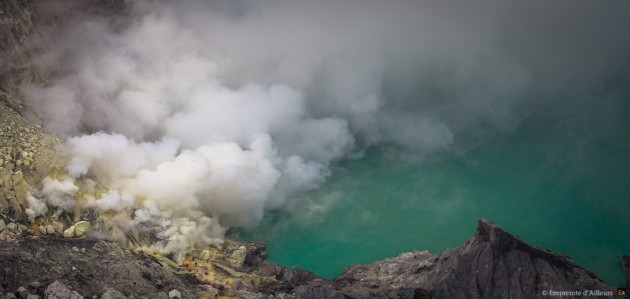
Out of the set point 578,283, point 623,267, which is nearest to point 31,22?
point 578,283

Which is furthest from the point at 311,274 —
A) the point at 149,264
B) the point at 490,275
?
the point at 490,275

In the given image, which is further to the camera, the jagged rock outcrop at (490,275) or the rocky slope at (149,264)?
the jagged rock outcrop at (490,275)

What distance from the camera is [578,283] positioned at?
57562 millimetres

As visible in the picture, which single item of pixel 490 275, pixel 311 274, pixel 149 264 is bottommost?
pixel 149 264

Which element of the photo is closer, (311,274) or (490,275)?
(490,275)

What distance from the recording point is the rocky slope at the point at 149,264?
48250mm

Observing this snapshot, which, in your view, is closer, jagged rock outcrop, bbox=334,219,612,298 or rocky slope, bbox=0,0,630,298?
rocky slope, bbox=0,0,630,298

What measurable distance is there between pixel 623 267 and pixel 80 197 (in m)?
78.7

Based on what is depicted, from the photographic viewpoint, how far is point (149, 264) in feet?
191

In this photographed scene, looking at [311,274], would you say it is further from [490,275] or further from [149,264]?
[490,275]

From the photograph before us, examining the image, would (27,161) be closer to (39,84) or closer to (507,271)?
(39,84)

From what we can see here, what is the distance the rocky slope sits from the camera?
4825 centimetres

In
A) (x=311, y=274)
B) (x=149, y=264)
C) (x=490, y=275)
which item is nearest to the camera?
(x=149, y=264)

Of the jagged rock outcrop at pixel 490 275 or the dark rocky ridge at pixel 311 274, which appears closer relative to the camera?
the dark rocky ridge at pixel 311 274
